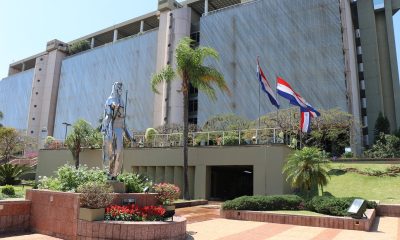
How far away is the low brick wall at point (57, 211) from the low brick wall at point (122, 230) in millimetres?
481

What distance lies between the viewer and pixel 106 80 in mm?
76312

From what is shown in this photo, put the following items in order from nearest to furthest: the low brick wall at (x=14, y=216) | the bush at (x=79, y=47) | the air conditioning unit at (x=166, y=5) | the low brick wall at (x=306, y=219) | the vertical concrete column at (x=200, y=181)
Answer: the low brick wall at (x=14, y=216) → the low brick wall at (x=306, y=219) → the vertical concrete column at (x=200, y=181) → the air conditioning unit at (x=166, y=5) → the bush at (x=79, y=47)

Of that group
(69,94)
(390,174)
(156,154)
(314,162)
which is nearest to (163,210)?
(314,162)

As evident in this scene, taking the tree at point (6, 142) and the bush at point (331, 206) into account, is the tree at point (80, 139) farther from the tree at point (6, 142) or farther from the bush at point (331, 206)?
the tree at point (6, 142)

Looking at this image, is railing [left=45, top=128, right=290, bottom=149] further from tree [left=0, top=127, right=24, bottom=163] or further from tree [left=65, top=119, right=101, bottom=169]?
tree [left=0, top=127, right=24, bottom=163]

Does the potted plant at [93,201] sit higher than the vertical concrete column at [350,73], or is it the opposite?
the vertical concrete column at [350,73]

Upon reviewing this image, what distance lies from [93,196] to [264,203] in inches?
357

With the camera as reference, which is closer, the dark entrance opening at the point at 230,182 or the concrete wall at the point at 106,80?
the dark entrance opening at the point at 230,182

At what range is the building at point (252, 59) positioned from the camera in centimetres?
5209

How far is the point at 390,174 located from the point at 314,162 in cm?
936

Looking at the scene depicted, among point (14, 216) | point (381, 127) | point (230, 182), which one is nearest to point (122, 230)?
point (14, 216)

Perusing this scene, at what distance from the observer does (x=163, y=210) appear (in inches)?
440

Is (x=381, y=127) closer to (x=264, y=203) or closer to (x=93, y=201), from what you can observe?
(x=264, y=203)

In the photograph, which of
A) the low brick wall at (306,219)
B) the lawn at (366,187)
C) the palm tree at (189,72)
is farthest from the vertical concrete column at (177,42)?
the low brick wall at (306,219)
